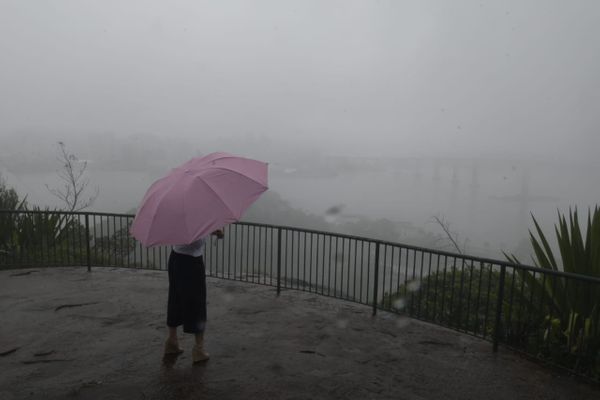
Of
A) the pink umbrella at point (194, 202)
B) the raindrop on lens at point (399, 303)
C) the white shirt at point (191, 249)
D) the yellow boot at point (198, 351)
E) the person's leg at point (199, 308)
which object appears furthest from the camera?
the raindrop on lens at point (399, 303)

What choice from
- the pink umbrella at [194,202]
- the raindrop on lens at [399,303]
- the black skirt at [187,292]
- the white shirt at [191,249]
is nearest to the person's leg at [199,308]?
the black skirt at [187,292]

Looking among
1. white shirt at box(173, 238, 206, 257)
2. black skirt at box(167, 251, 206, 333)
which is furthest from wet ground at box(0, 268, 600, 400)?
white shirt at box(173, 238, 206, 257)

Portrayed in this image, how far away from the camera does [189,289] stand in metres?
4.38

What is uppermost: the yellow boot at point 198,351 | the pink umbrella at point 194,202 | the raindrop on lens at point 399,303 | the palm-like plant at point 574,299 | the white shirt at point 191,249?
the pink umbrella at point 194,202

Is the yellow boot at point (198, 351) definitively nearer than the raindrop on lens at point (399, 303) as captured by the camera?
Yes

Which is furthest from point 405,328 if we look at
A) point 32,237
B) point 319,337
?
point 32,237

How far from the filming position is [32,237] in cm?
990

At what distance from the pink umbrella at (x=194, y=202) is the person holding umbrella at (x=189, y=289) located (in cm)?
51

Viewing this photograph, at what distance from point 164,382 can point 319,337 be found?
195 centimetres

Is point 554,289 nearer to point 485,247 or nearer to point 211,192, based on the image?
point 211,192

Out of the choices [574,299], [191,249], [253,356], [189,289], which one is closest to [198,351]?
[253,356]

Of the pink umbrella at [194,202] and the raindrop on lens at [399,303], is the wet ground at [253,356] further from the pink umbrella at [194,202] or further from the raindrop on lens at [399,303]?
the raindrop on lens at [399,303]

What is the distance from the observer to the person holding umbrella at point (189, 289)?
4.32 m

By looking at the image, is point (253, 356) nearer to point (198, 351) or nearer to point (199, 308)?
point (198, 351)
